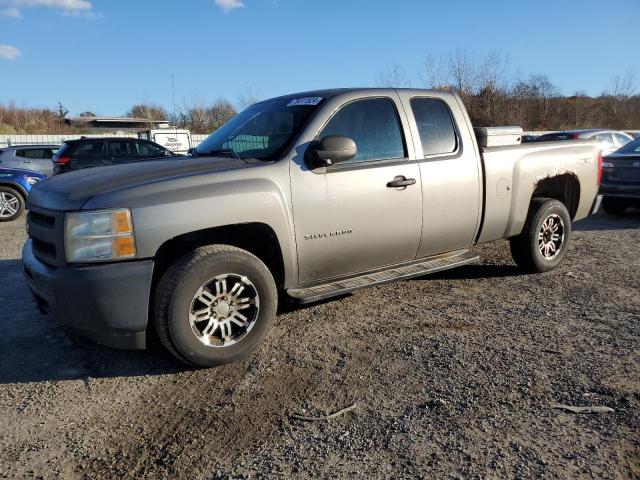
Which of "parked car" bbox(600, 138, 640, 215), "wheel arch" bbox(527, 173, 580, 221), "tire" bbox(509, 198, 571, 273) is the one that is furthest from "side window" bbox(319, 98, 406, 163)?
"parked car" bbox(600, 138, 640, 215)

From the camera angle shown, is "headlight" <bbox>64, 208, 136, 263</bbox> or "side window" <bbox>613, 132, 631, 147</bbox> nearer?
"headlight" <bbox>64, 208, 136, 263</bbox>

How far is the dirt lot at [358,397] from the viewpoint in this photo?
2.46m

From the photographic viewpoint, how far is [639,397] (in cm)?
295

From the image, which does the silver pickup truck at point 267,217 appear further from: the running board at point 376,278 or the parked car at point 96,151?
the parked car at point 96,151

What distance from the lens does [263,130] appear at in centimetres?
426

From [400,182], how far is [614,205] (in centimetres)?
742

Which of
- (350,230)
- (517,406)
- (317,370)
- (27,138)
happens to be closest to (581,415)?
(517,406)

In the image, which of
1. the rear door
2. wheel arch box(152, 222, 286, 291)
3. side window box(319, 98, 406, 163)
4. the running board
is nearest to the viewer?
wheel arch box(152, 222, 286, 291)

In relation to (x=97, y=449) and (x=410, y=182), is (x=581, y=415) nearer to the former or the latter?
(x=410, y=182)

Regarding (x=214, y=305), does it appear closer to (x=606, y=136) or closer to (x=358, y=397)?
(x=358, y=397)

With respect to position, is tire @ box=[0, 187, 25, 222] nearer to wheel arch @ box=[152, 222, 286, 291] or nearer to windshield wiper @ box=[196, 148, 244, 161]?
windshield wiper @ box=[196, 148, 244, 161]

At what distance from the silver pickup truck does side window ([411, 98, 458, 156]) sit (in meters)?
0.01

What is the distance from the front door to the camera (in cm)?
377

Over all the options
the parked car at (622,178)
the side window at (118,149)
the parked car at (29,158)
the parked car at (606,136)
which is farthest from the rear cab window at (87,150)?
the parked car at (606,136)
